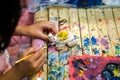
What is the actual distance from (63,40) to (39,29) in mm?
122

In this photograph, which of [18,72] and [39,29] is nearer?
[18,72]

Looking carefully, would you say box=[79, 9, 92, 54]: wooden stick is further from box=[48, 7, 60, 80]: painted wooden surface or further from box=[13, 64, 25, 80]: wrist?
box=[13, 64, 25, 80]: wrist

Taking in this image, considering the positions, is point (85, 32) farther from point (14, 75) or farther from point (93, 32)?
point (14, 75)

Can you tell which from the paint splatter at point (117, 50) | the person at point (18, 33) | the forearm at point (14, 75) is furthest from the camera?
the paint splatter at point (117, 50)

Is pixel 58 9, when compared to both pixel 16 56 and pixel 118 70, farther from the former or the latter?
pixel 118 70

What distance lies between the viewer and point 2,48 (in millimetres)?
660

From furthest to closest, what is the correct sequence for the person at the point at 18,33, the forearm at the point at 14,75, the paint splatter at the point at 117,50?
the paint splatter at the point at 117,50
the forearm at the point at 14,75
the person at the point at 18,33

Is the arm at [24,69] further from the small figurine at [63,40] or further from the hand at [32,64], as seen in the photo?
the small figurine at [63,40]

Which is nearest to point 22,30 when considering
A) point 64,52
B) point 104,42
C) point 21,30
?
point 21,30

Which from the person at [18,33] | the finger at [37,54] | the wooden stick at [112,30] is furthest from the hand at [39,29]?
the wooden stick at [112,30]

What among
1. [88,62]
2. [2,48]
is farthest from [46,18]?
[2,48]

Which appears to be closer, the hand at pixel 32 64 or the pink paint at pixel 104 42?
the hand at pixel 32 64

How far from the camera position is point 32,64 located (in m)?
1.02

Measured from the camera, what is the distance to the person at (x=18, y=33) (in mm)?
588
